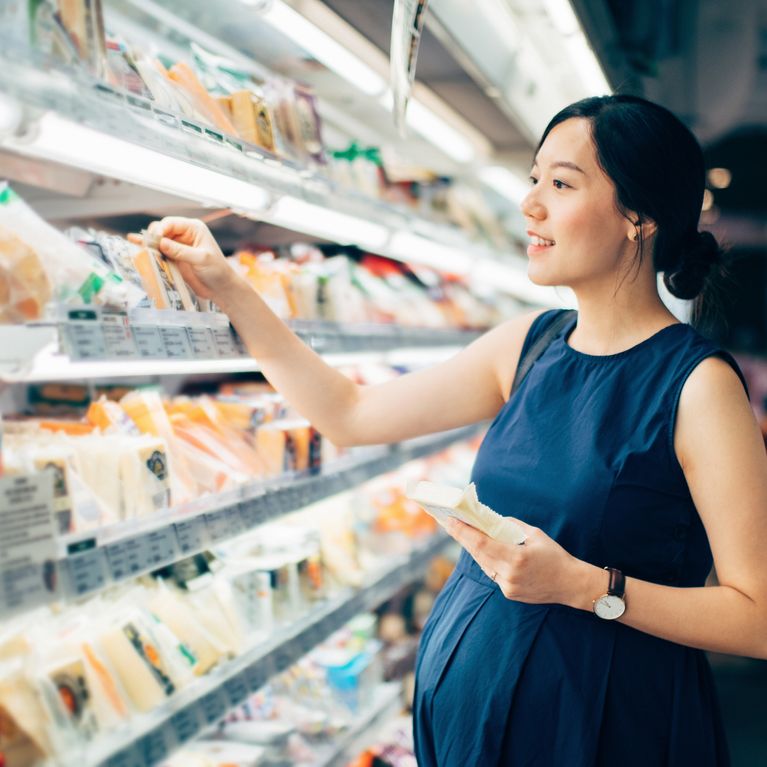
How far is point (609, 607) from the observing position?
148cm

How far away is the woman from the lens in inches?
57.5

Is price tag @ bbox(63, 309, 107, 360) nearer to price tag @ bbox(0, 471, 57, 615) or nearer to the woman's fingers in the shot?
price tag @ bbox(0, 471, 57, 615)

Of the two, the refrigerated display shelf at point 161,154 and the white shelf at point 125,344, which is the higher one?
the refrigerated display shelf at point 161,154

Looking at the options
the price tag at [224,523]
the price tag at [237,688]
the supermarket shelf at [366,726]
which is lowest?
the supermarket shelf at [366,726]

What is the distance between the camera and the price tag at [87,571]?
1236mm

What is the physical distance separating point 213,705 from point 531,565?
2.19 feet

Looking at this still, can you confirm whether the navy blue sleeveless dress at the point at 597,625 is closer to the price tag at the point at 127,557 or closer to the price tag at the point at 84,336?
the price tag at the point at 127,557

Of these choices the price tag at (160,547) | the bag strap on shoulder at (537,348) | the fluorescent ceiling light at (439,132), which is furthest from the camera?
the fluorescent ceiling light at (439,132)

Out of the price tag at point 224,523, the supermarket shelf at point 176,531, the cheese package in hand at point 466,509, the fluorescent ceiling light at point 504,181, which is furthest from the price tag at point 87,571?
the fluorescent ceiling light at point 504,181

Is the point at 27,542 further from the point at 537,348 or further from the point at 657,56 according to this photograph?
the point at 657,56

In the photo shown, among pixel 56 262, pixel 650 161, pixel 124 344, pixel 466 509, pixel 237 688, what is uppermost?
pixel 650 161

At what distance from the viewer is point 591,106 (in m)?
1.66

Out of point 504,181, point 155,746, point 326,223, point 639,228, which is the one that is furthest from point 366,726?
point 504,181

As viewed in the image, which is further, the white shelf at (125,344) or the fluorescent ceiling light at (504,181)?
the fluorescent ceiling light at (504,181)
